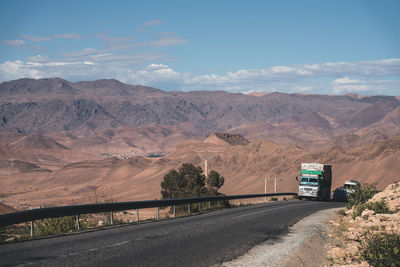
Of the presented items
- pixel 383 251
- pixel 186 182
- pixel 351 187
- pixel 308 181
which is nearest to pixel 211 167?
pixel 186 182

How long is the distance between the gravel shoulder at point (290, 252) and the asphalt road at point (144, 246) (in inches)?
13.9

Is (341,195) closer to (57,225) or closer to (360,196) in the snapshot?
(360,196)

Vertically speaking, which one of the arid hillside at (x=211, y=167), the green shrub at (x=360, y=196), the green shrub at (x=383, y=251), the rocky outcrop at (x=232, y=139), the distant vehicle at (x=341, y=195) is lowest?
the arid hillside at (x=211, y=167)

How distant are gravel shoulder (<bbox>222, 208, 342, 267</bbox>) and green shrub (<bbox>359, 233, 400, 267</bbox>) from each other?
58.1 inches

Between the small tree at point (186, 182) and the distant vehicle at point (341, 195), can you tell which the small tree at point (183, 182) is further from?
the distant vehicle at point (341, 195)

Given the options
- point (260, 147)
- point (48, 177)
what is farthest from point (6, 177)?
point (260, 147)

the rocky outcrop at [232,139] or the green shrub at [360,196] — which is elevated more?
the green shrub at [360,196]

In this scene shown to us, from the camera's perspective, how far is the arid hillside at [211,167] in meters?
91.2

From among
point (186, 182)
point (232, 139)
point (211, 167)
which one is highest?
point (232, 139)

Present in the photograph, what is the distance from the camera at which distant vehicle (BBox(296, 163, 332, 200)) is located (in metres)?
44.6

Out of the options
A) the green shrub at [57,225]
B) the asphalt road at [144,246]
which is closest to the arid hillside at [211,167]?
the green shrub at [57,225]

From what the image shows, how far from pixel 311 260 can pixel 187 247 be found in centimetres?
300

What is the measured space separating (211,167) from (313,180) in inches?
3058

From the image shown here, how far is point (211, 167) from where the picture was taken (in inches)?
4813
